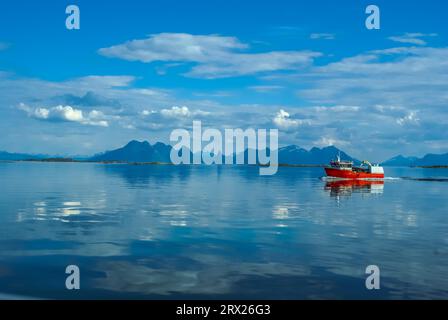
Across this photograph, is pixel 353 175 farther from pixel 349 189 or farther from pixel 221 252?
pixel 221 252

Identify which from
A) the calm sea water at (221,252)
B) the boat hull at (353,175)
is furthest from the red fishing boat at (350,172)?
the calm sea water at (221,252)

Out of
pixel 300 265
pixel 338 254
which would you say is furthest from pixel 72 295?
pixel 338 254

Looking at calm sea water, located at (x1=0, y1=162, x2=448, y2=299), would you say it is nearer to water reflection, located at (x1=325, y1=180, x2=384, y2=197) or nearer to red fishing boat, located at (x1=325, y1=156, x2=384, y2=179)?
water reflection, located at (x1=325, y1=180, x2=384, y2=197)

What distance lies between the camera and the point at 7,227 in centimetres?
4372

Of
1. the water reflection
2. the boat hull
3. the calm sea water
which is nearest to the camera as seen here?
the calm sea water

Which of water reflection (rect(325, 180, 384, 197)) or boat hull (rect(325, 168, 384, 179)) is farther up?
boat hull (rect(325, 168, 384, 179))

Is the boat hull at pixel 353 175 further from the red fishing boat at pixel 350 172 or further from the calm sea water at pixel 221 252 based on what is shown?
the calm sea water at pixel 221 252

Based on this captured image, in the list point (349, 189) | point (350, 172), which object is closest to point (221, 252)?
point (349, 189)

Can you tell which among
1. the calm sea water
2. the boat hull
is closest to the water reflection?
the boat hull

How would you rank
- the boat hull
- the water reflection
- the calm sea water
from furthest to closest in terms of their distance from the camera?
the boat hull
the water reflection
the calm sea water

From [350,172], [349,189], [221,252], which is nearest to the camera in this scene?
[221,252]
